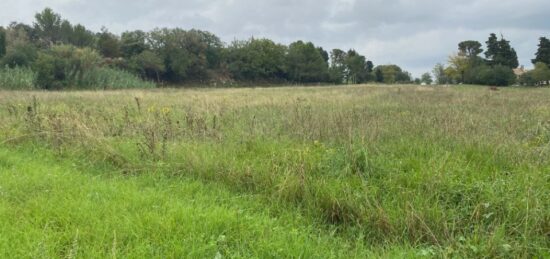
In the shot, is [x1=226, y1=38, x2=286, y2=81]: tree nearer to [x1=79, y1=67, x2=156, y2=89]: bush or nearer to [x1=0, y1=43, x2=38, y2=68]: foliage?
[x1=79, y1=67, x2=156, y2=89]: bush

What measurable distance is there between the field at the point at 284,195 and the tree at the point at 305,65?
62.8 meters

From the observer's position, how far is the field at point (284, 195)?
3113 millimetres

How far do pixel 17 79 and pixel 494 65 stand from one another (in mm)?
57988

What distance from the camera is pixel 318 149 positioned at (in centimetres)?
545

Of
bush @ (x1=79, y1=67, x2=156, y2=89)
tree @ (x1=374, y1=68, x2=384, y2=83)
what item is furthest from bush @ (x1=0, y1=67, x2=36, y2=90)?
tree @ (x1=374, y1=68, x2=384, y2=83)

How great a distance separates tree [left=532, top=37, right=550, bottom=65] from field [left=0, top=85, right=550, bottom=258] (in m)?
59.5

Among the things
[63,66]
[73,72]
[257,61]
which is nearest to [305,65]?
[257,61]

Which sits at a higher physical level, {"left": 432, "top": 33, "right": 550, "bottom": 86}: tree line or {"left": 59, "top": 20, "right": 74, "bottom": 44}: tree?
{"left": 59, "top": 20, "right": 74, "bottom": 44}: tree

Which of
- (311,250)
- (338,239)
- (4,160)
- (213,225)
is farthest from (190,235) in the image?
(4,160)

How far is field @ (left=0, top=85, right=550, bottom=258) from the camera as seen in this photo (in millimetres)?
3113

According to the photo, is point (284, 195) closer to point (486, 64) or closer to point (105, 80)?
point (105, 80)

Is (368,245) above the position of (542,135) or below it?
below

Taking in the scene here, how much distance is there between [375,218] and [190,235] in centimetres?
169

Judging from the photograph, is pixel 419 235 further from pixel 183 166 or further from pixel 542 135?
pixel 542 135
